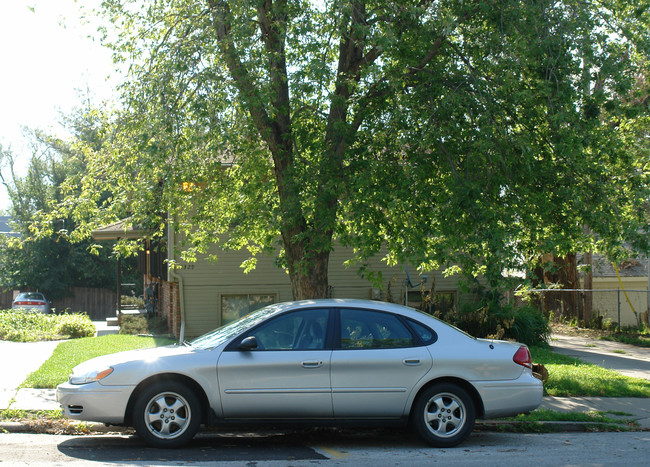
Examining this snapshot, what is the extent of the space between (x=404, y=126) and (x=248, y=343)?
178 inches

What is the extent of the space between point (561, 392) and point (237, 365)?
5.94 meters

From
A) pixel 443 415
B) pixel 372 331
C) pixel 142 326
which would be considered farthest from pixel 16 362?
pixel 443 415

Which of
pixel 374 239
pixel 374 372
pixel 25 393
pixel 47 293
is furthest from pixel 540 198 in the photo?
pixel 47 293

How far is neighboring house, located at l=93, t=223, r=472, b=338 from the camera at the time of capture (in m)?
18.5

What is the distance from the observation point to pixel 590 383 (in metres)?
11.1

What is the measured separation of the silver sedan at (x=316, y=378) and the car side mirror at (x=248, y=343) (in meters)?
0.01

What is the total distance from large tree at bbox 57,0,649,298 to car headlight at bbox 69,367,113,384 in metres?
3.68

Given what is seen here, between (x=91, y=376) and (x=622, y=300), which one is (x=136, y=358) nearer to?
(x=91, y=376)

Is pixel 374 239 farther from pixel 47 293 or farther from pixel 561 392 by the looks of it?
pixel 47 293

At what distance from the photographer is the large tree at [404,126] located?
9492 millimetres

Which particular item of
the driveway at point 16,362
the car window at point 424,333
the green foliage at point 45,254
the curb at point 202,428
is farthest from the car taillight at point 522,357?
the green foliage at point 45,254

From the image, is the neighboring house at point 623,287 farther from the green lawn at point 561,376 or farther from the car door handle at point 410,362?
the car door handle at point 410,362

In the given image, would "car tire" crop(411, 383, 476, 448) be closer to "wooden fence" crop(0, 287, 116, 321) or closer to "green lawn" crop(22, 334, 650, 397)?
"green lawn" crop(22, 334, 650, 397)

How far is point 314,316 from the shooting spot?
7.41 m
